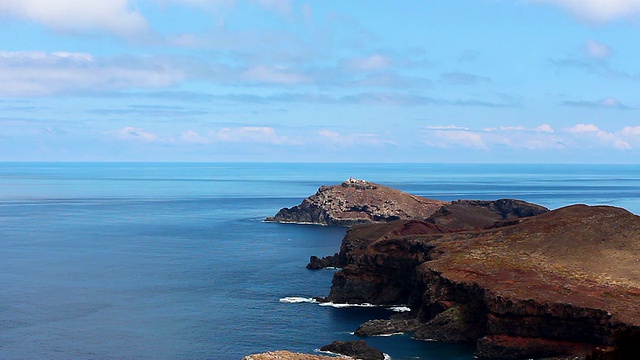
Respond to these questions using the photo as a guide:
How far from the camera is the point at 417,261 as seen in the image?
128m

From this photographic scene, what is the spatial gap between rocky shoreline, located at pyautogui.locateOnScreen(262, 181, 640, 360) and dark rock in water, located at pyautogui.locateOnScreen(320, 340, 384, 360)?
1209cm

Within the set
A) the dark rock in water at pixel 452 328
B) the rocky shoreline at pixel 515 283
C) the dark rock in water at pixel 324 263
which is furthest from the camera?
the dark rock in water at pixel 324 263

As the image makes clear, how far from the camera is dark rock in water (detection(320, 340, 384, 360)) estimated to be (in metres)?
92.1

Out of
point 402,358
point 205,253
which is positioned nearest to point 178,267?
point 205,253

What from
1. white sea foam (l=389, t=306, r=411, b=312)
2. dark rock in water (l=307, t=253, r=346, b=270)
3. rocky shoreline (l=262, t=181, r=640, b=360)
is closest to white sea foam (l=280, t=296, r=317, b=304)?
rocky shoreline (l=262, t=181, r=640, b=360)

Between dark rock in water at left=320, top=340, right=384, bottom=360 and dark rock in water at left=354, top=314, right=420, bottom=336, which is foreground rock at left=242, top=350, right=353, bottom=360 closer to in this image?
dark rock in water at left=320, top=340, right=384, bottom=360

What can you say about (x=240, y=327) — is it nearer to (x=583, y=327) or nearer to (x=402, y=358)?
A: (x=402, y=358)

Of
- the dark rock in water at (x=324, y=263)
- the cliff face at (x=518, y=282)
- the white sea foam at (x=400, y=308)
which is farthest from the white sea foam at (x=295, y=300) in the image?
the dark rock in water at (x=324, y=263)

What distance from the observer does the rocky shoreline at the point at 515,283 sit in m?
95.9

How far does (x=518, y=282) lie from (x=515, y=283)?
641mm

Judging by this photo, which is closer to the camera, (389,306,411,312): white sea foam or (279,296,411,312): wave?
(389,306,411,312): white sea foam

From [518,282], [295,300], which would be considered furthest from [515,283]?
[295,300]

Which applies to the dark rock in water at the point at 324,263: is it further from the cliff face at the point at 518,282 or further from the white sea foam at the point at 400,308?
the white sea foam at the point at 400,308

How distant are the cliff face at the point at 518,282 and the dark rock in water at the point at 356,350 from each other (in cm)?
1396
